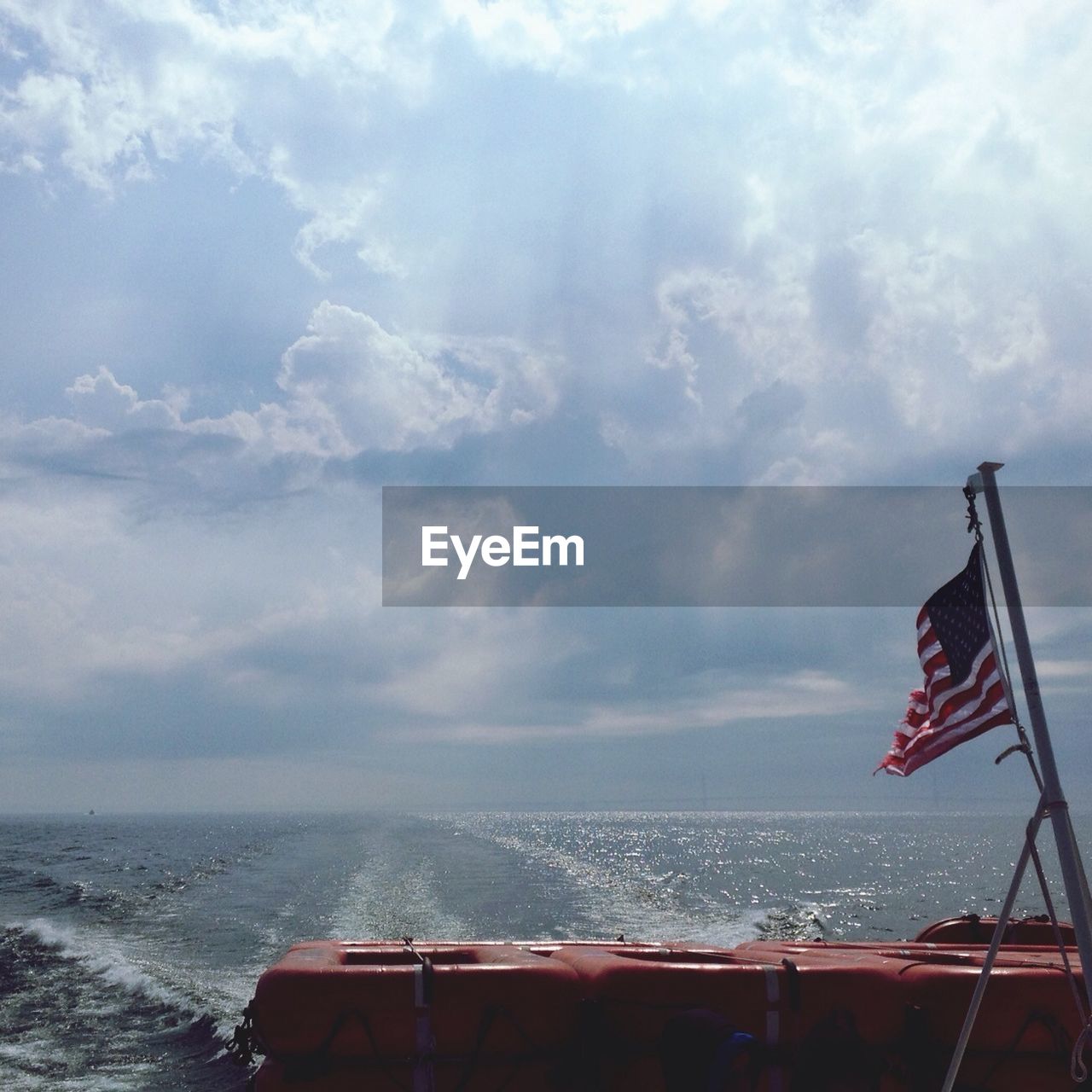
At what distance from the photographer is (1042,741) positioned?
7.38 m

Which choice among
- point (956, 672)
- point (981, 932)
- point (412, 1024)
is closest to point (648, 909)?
point (981, 932)

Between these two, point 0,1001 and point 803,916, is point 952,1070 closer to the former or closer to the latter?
point 0,1001

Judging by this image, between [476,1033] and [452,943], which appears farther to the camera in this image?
[452,943]

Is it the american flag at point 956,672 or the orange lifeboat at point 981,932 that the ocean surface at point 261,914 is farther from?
the american flag at point 956,672

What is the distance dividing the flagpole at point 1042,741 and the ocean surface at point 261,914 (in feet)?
43.3

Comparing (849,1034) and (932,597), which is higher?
(932,597)

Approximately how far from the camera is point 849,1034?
963 cm

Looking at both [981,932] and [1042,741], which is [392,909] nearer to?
[981,932]

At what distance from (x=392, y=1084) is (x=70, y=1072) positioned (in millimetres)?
10034

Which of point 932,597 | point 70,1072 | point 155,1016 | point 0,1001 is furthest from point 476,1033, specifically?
point 0,1001

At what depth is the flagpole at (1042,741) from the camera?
6.98m

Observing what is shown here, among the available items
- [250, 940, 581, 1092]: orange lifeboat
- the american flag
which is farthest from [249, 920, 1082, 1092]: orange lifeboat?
A: the american flag

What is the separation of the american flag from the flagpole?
35 centimetres

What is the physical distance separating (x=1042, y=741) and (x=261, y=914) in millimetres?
34353
